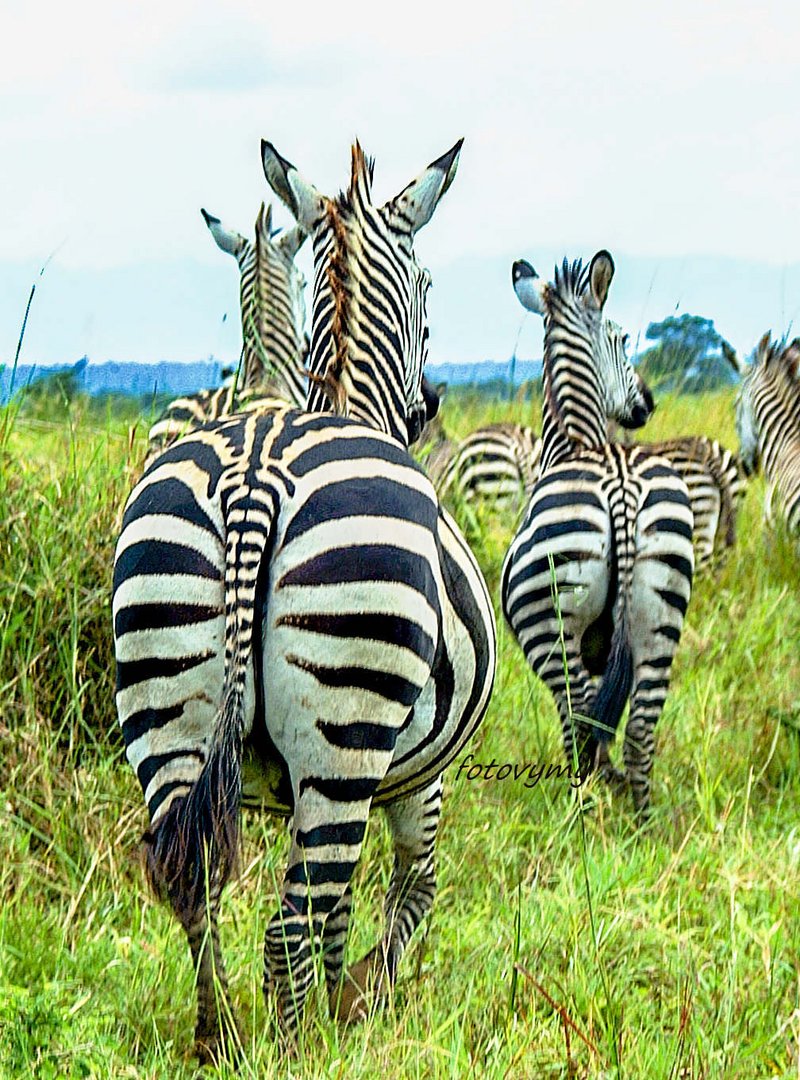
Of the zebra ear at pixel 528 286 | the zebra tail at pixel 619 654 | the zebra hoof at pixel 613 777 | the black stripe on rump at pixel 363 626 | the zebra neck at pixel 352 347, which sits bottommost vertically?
the zebra hoof at pixel 613 777

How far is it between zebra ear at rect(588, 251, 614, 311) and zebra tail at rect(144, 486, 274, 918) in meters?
4.05

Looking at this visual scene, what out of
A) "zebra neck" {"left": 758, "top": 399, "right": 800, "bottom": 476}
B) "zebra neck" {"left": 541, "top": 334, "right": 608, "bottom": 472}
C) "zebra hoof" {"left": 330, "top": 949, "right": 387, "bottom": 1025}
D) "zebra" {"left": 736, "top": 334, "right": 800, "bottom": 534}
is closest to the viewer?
"zebra hoof" {"left": 330, "top": 949, "right": 387, "bottom": 1025}

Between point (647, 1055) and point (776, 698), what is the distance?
13.0ft

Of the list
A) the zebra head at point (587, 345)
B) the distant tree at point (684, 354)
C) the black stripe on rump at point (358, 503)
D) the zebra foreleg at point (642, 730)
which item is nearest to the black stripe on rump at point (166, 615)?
the black stripe on rump at point (358, 503)

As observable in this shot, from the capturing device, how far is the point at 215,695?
10.3ft

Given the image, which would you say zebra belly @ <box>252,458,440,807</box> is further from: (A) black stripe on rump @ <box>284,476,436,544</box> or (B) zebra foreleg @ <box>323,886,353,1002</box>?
(B) zebra foreleg @ <box>323,886,353,1002</box>

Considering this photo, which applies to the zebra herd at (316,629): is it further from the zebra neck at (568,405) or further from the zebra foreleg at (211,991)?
the zebra neck at (568,405)

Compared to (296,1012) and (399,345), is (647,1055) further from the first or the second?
(399,345)

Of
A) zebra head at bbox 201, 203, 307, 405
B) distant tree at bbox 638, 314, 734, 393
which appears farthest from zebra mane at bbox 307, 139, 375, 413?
distant tree at bbox 638, 314, 734, 393

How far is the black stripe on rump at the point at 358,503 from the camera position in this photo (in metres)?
3.11

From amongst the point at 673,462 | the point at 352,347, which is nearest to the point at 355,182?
the point at 352,347

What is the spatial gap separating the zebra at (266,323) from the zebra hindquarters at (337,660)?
3.37 meters

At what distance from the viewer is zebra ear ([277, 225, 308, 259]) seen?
26.8ft

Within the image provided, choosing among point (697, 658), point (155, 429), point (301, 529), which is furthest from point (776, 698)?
point (301, 529)
